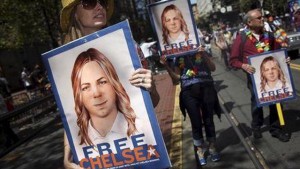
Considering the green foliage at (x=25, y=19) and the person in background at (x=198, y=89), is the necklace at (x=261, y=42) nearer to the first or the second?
the person in background at (x=198, y=89)

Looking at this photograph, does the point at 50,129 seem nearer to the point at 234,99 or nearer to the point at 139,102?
the point at 234,99

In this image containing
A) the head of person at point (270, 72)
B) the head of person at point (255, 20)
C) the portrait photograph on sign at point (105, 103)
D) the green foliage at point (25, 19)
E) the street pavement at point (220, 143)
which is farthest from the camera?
the green foliage at point (25, 19)

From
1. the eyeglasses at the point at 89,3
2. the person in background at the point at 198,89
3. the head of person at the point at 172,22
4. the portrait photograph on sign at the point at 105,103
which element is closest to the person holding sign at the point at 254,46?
the person in background at the point at 198,89

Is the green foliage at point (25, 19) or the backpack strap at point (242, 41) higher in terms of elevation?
the green foliage at point (25, 19)

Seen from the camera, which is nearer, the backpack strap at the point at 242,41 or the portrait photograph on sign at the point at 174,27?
the portrait photograph on sign at the point at 174,27

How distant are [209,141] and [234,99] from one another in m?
4.80

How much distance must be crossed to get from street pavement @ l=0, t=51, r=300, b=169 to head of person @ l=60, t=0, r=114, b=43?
3472 millimetres

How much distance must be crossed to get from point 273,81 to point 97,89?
4413mm

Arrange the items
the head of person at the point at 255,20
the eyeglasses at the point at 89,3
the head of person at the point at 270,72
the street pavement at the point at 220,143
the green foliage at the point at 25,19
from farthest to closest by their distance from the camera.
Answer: the green foliage at the point at 25,19 < the head of person at the point at 270,72 < the head of person at the point at 255,20 < the street pavement at the point at 220,143 < the eyeglasses at the point at 89,3

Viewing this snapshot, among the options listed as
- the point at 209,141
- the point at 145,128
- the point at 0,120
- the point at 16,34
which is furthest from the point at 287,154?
the point at 16,34

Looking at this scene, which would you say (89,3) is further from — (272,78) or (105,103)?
(272,78)

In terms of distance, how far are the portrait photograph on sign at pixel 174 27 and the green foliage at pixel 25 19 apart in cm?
1362

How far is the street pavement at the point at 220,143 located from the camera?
5.73m

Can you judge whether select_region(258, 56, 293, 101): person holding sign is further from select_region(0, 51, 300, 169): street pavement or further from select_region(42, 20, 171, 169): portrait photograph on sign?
select_region(42, 20, 171, 169): portrait photograph on sign
